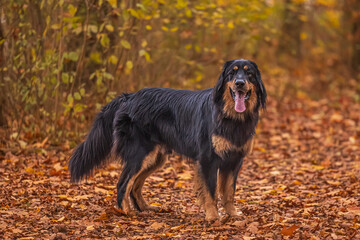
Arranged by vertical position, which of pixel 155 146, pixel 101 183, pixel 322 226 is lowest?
pixel 101 183

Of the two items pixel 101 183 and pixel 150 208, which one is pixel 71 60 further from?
pixel 150 208

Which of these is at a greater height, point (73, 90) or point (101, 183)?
point (73, 90)

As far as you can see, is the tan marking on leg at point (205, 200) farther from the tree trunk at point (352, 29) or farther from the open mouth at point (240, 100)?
the tree trunk at point (352, 29)

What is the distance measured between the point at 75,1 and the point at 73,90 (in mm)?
1424

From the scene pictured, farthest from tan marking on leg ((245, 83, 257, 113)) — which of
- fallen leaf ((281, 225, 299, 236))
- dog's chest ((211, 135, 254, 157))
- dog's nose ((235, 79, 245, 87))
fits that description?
fallen leaf ((281, 225, 299, 236))

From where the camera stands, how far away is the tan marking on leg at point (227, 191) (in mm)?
5551

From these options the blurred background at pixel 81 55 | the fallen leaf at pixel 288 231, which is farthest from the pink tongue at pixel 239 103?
the blurred background at pixel 81 55

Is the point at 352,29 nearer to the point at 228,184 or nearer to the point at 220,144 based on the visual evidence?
the point at 228,184

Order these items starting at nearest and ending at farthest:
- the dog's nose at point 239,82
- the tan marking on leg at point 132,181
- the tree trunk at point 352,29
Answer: the dog's nose at point 239,82 < the tan marking on leg at point 132,181 < the tree trunk at point 352,29

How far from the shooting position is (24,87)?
7930 mm

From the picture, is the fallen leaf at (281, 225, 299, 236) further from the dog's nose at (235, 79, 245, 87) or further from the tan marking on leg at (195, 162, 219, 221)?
the dog's nose at (235, 79, 245, 87)

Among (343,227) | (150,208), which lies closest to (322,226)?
(343,227)

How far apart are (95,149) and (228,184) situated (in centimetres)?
163

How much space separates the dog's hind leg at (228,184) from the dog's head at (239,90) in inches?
23.1
